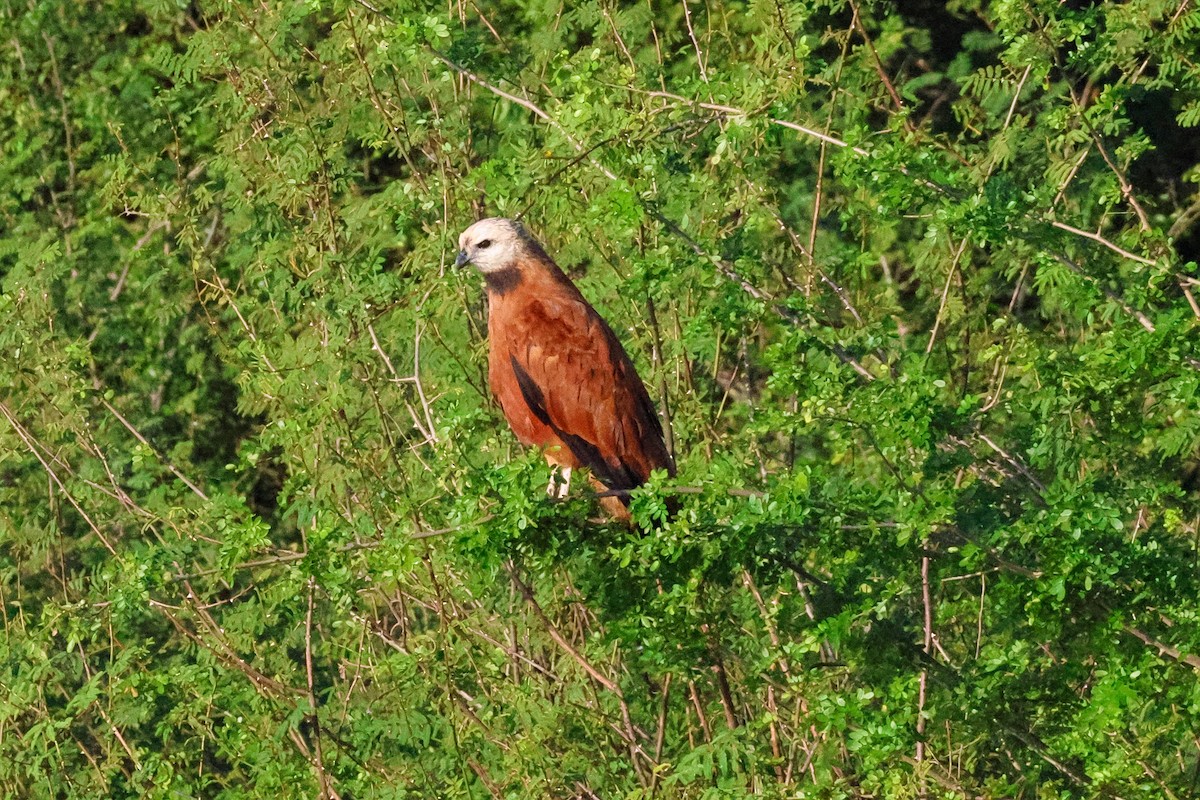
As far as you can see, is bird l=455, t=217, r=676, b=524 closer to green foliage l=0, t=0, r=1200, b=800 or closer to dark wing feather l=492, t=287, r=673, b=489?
dark wing feather l=492, t=287, r=673, b=489

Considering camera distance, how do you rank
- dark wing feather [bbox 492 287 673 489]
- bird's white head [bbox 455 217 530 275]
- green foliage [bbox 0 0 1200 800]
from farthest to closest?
bird's white head [bbox 455 217 530 275] < dark wing feather [bbox 492 287 673 489] < green foliage [bbox 0 0 1200 800]

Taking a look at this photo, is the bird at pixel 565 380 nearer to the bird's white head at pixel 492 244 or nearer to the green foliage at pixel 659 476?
the bird's white head at pixel 492 244

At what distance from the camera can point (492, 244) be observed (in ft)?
18.4

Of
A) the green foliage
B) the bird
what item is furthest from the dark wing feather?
the green foliage

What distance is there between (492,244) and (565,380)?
544 mm

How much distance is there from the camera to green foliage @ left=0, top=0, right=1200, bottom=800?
385 centimetres

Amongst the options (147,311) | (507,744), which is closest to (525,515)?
(507,744)

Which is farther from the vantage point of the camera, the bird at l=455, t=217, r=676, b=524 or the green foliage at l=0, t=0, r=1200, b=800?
the bird at l=455, t=217, r=676, b=524

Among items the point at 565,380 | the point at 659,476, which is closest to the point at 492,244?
the point at 565,380

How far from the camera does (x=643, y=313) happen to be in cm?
567

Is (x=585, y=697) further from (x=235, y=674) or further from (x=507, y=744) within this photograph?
(x=235, y=674)

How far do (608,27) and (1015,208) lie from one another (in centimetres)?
215

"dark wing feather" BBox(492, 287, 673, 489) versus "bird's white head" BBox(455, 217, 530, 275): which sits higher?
"bird's white head" BBox(455, 217, 530, 275)

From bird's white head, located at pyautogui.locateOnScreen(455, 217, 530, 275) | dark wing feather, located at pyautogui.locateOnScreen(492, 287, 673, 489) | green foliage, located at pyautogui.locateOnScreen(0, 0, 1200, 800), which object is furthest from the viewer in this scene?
bird's white head, located at pyautogui.locateOnScreen(455, 217, 530, 275)
